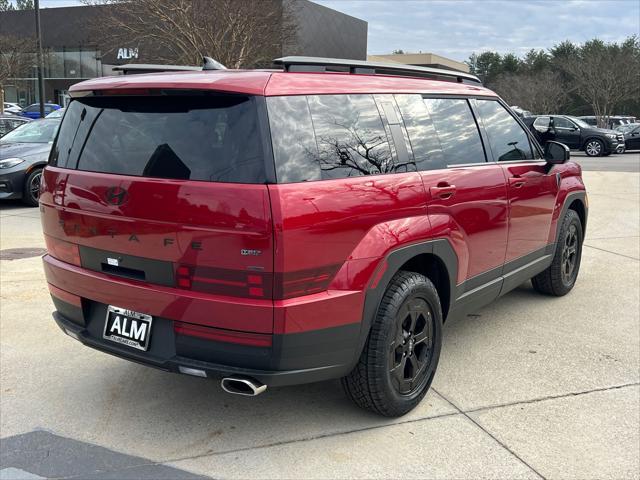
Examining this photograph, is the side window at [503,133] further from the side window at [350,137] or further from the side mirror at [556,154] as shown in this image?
the side window at [350,137]

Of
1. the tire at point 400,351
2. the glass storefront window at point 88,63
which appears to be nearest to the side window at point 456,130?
the tire at point 400,351

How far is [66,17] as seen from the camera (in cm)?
5072

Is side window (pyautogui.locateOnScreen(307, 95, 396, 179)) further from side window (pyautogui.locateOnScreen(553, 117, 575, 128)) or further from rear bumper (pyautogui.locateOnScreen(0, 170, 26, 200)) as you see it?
side window (pyautogui.locateOnScreen(553, 117, 575, 128))

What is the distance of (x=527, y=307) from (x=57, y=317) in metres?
3.86

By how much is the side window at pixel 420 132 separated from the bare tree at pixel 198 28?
62.3ft

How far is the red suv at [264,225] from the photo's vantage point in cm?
263

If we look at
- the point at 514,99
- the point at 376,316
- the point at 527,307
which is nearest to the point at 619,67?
the point at 514,99

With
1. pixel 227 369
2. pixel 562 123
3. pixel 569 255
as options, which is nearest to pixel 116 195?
pixel 227 369

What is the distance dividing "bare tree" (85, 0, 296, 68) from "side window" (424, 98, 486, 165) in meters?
18.6

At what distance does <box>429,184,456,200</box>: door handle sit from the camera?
11.2 ft

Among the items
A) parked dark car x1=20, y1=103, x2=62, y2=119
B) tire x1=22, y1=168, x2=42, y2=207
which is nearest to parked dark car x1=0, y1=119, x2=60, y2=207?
tire x1=22, y1=168, x2=42, y2=207

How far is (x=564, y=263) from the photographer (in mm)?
5547

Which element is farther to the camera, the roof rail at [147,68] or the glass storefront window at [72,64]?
the glass storefront window at [72,64]

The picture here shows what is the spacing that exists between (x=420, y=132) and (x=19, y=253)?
5.42 metres
